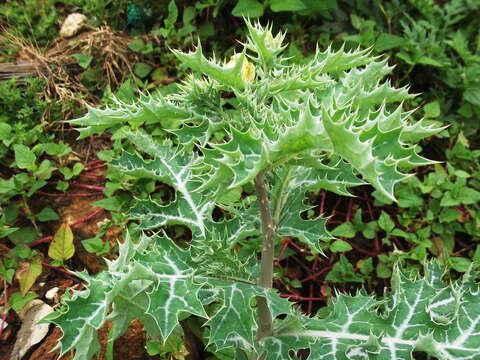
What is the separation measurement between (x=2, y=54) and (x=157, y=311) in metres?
2.96

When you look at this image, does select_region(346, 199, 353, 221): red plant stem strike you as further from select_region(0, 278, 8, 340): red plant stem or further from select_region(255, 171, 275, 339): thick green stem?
select_region(0, 278, 8, 340): red plant stem

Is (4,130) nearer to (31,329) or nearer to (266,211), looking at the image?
(31,329)

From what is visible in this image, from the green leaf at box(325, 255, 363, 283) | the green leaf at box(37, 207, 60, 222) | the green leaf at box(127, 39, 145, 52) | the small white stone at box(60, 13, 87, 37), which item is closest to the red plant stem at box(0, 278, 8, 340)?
the green leaf at box(37, 207, 60, 222)

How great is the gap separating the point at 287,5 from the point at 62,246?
1954 mm

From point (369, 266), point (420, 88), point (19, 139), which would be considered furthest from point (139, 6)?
point (369, 266)

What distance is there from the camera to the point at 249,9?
3.08 metres

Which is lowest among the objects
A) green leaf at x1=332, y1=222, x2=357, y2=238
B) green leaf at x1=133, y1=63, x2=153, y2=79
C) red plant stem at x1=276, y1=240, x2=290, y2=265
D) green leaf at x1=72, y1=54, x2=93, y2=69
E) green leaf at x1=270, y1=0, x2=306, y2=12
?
red plant stem at x1=276, y1=240, x2=290, y2=265

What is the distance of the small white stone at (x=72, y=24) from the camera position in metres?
3.73

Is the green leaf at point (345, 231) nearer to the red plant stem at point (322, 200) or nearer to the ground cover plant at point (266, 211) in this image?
the red plant stem at point (322, 200)

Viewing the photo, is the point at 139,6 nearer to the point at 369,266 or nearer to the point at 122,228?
the point at 122,228

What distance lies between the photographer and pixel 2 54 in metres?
3.51

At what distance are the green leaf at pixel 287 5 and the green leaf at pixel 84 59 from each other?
1.32 metres

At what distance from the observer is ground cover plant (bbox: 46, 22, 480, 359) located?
43.9 inches

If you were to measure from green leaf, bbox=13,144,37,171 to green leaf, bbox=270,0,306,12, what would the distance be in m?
1.69
